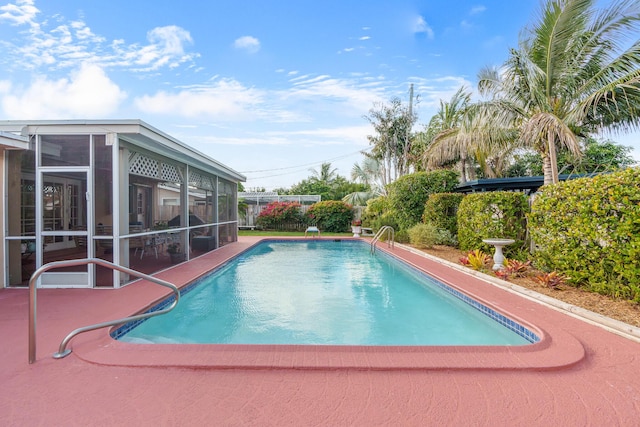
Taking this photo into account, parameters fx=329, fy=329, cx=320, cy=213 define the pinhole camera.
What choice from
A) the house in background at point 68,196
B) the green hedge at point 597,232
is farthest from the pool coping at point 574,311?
the house in background at point 68,196

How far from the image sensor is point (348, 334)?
4871mm

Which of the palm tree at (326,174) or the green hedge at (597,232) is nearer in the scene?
the green hedge at (597,232)

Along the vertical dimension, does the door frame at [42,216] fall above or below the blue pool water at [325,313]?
above

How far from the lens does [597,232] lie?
5227mm

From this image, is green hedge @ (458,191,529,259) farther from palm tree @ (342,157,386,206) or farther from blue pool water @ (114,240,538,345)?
palm tree @ (342,157,386,206)

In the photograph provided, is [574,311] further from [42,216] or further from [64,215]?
[42,216]

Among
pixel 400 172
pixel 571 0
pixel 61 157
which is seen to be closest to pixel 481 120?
pixel 571 0

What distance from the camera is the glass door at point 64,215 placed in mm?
5781

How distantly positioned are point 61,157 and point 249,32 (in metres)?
8.88

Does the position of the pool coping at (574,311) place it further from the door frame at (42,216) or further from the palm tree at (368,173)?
the palm tree at (368,173)

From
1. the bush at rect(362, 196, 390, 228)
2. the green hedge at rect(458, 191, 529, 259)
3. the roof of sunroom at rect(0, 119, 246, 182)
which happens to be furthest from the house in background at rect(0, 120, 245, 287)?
the bush at rect(362, 196, 390, 228)

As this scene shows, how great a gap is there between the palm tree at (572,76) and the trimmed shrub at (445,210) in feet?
9.42

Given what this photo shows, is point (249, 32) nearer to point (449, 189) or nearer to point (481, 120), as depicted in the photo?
point (481, 120)

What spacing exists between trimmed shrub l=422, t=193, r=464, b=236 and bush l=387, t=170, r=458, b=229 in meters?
1.30
